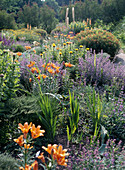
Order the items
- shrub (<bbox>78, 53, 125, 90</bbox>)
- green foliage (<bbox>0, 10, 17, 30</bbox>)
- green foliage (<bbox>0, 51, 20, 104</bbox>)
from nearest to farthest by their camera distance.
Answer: green foliage (<bbox>0, 51, 20, 104</bbox>)
shrub (<bbox>78, 53, 125, 90</bbox>)
green foliage (<bbox>0, 10, 17, 30</bbox>)

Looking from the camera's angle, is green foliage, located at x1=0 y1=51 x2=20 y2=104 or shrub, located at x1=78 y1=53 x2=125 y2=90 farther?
shrub, located at x1=78 y1=53 x2=125 y2=90

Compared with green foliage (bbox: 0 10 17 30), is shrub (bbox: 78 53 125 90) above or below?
below

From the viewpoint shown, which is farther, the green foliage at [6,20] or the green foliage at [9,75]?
the green foliage at [6,20]

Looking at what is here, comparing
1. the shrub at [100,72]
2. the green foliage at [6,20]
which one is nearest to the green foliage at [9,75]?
the shrub at [100,72]

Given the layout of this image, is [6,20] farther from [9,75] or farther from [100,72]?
[9,75]

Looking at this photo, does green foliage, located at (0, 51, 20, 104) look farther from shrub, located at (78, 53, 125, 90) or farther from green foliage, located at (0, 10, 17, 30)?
green foliage, located at (0, 10, 17, 30)

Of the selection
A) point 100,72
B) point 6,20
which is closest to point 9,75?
point 100,72

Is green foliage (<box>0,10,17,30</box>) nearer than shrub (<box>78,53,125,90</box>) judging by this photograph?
No

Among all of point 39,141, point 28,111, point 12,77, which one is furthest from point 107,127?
point 12,77

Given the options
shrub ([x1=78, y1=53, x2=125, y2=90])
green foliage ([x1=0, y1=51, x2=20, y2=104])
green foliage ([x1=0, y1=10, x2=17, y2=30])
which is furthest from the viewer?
green foliage ([x1=0, y1=10, x2=17, y2=30])

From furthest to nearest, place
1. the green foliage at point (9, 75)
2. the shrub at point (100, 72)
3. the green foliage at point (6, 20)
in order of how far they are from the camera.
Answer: the green foliage at point (6, 20), the shrub at point (100, 72), the green foliage at point (9, 75)

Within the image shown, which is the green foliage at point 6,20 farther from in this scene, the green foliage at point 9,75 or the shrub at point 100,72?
the green foliage at point 9,75

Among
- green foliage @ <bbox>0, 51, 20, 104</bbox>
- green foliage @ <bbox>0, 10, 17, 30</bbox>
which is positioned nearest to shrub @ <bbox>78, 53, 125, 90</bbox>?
green foliage @ <bbox>0, 51, 20, 104</bbox>

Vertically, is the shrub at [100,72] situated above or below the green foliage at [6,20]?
below
